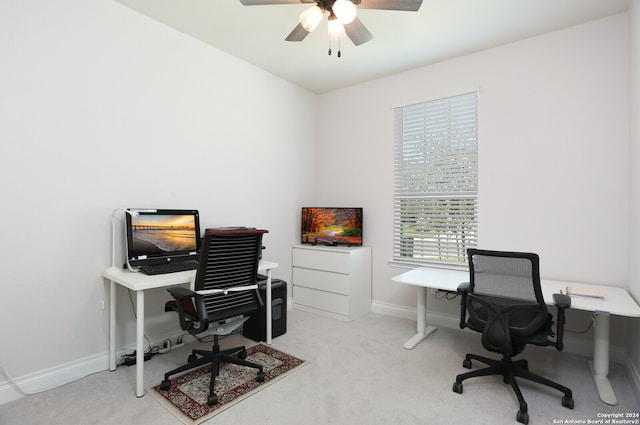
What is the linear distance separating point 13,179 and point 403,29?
10.2ft

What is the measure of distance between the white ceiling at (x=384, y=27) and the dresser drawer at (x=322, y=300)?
2.55 metres

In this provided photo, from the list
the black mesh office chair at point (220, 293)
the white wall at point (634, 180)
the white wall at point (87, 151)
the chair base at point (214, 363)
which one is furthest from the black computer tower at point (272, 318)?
the white wall at point (634, 180)

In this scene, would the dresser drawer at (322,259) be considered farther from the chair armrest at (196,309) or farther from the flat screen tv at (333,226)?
the chair armrest at (196,309)

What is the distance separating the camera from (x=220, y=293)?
7.30 feet

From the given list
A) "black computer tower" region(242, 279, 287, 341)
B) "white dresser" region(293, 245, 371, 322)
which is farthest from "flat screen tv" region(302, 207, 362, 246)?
"black computer tower" region(242, 279, 287, 341)

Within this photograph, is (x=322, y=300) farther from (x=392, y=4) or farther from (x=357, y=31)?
(x=392, y=4)

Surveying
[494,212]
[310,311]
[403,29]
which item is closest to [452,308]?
[494,212]

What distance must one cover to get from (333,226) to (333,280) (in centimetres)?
65

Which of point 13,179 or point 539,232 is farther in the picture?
point 539,232

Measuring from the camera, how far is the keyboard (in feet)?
7.96

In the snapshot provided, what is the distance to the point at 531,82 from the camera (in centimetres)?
295

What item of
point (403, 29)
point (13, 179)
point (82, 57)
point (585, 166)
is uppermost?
point (403, 29)

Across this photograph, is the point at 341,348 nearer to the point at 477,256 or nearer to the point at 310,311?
the point at 310,311

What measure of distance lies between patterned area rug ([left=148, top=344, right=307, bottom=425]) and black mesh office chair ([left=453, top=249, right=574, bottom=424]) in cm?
128
